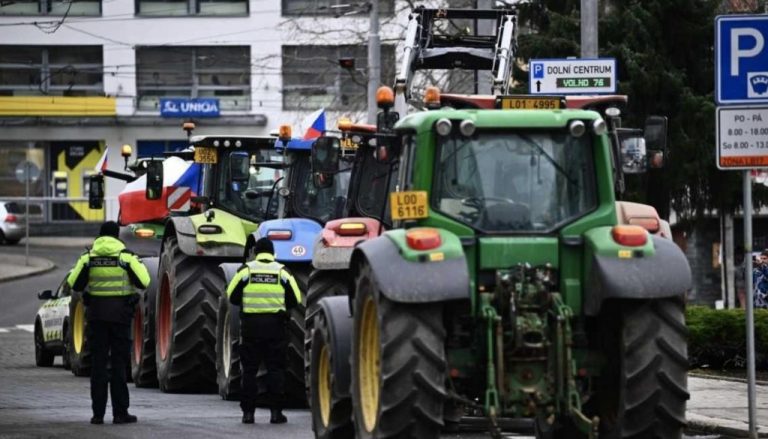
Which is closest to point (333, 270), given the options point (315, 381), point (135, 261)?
point (135, 261)

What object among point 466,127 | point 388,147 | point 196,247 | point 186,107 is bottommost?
point 196,247

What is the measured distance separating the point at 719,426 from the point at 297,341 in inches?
189

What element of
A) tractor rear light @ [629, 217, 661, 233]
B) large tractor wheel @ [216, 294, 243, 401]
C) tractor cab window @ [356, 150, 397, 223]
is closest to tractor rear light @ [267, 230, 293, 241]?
large tractor wheel @ [216, 294, 243, 401]

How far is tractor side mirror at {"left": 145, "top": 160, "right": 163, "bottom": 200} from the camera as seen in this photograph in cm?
2262

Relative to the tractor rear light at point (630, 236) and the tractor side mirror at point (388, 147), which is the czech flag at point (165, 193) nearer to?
the tractor side mirror at point (388, 147)

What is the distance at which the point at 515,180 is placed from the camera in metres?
11.9

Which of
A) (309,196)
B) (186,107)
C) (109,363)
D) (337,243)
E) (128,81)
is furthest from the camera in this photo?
(128,81)

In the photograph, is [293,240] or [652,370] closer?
[652,370]

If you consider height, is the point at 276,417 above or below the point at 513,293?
below

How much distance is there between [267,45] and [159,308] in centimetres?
4624

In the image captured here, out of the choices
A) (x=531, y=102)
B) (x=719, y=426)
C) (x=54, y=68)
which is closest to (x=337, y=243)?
(x=531, y=102)

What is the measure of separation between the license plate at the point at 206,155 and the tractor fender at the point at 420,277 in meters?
10.1

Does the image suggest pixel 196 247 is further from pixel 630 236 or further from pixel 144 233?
pixel 630 236

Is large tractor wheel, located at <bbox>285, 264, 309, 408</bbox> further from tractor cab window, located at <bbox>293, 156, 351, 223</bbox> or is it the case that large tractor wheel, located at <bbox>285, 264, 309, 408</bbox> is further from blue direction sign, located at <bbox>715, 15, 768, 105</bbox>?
blue direction sign, located at <bbox>715, 15, 768, 105</bbox>
